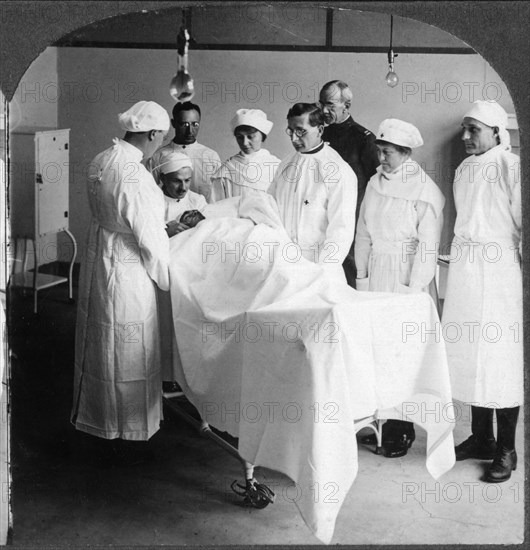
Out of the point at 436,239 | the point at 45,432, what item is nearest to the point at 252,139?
the point at 436,239

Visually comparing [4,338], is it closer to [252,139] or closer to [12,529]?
[12,529]

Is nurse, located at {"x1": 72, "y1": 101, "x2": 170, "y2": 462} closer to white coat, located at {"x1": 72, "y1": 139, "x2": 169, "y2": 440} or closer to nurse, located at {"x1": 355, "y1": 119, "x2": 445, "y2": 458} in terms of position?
white coat, located at {"x1": 72, "y1": 139, "x2": 169, "y2": 440}

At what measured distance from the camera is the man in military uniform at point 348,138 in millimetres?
3242

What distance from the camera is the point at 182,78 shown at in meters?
3.21

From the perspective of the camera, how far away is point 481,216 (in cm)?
334

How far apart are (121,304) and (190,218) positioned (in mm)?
359

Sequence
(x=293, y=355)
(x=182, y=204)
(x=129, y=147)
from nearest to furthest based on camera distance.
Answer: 1. (x=293, y=355)
2. (x=129, y=147)
3. (x=182, y=204)

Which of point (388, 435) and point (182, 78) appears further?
point (388, 435)

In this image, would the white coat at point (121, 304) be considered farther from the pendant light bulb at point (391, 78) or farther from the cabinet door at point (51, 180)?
the pendant light bulb at point (391, 78)

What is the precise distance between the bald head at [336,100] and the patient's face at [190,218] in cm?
53

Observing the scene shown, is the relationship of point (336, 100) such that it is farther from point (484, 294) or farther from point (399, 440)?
point (399, 440)

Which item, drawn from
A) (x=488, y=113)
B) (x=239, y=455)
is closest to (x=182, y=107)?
(x=488, y=113)

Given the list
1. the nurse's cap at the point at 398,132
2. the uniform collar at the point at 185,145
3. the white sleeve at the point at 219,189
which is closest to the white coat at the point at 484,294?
the nurse's cap at the point at 398,132

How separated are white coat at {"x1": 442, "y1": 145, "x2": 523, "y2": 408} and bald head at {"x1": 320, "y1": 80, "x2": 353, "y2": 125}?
0.46 meters
